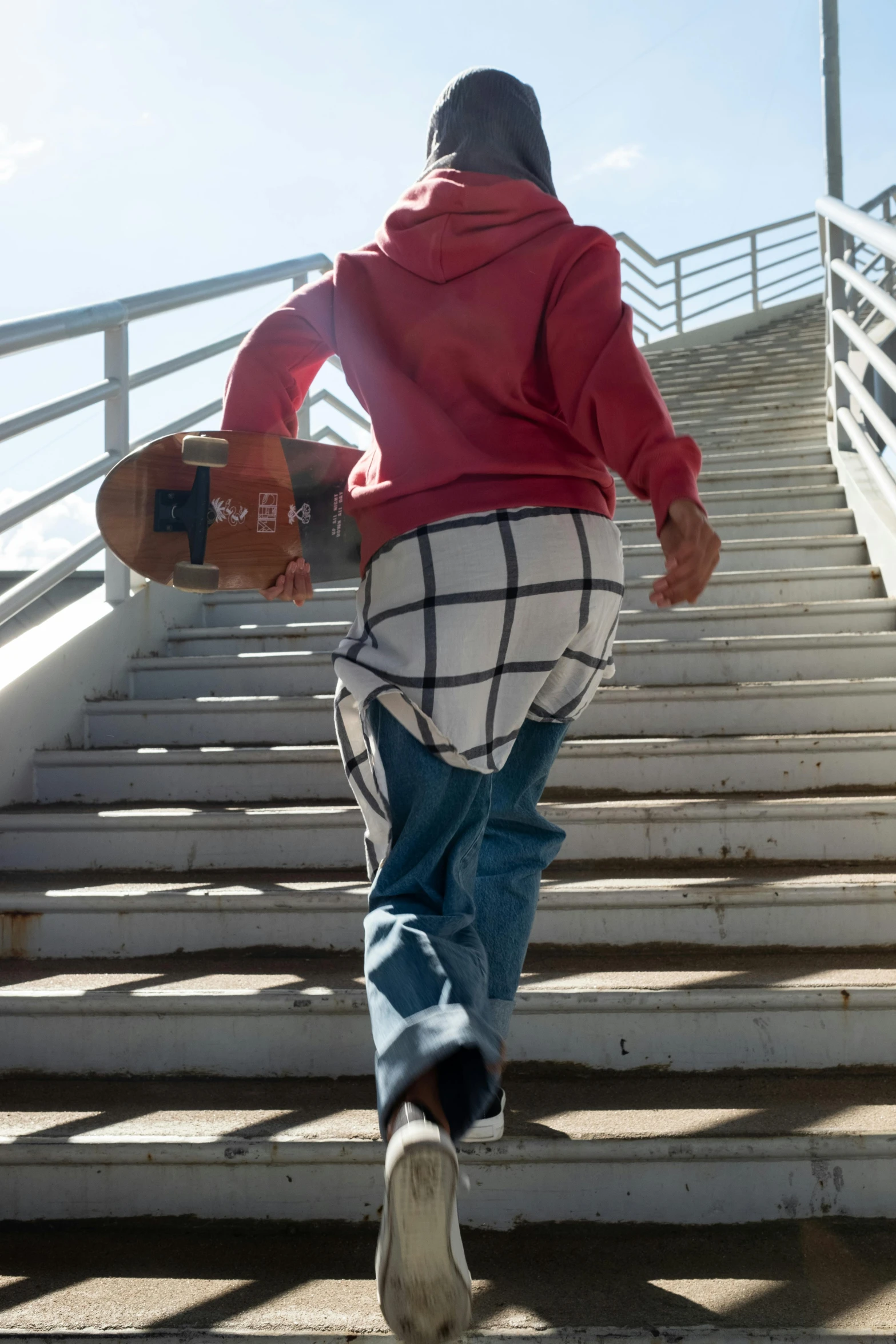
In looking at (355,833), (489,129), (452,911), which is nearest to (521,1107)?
(452,911)

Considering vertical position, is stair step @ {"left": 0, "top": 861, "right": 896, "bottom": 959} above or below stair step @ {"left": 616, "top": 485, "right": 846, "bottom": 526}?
below

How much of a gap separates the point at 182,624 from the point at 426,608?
230 centimetres

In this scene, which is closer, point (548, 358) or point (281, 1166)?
point (548, 358)

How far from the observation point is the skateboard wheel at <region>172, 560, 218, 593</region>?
1607 millimetres

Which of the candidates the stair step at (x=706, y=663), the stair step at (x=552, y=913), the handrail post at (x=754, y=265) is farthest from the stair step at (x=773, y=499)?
the handrail post at (x=754, y=265)

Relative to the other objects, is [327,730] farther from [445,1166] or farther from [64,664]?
[445,1166]

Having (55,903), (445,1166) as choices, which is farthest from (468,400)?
(55,903)

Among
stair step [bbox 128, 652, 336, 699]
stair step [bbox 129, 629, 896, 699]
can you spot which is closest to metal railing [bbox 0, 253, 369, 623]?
stair step [bbox 128, 652, 336, 699]

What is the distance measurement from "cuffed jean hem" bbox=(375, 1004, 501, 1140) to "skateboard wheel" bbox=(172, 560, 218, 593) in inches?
34.3

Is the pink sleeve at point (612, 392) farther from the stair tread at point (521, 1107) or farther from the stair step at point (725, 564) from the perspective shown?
the stair step at point (725, 564)

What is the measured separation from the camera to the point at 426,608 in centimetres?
111

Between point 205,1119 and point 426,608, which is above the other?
point 426,608

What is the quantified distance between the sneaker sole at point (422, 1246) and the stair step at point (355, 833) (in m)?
1.27

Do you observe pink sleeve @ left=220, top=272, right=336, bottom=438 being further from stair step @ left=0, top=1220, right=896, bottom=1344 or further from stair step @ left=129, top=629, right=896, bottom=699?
stair step @ left=129, top=629, right=896, bottom=699
